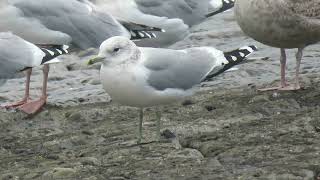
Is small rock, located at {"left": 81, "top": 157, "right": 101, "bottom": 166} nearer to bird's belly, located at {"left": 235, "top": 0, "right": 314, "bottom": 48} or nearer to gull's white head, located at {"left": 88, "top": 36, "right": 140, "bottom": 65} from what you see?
gull's white head, located at {"left": 88, "top": 36, "right": 140, "bottom": 65}

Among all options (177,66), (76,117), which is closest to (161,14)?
(76,117)

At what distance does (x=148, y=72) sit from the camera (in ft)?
18.1

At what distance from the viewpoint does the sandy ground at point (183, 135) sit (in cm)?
485

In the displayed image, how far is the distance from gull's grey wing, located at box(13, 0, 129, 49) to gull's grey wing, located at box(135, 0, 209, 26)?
0.44 metres

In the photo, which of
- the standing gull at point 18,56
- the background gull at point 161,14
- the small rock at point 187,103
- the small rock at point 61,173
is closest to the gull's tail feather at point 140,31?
the background gull at point 161,14

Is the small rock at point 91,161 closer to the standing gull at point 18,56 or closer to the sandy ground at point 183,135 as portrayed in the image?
the sandy ground at point 183,135

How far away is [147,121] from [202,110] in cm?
48

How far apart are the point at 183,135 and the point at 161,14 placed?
303cm

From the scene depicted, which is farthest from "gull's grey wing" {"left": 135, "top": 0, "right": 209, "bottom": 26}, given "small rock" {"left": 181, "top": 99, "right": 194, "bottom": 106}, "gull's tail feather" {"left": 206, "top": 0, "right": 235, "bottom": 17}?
"small rock" {"left": 181, "top": 99, "right": 194, "bottom": 106}

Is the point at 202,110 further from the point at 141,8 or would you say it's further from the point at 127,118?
the point at 141,8

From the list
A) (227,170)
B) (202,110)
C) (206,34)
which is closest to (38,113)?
(202,110)

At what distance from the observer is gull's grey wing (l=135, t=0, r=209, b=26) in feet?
27.9

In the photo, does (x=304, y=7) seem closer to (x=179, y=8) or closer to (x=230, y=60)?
(x=230, y=60)

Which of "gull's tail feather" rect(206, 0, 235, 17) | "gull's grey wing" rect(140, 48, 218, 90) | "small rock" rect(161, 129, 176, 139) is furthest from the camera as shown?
"gull's tail feather" rect(206, 0, 235, 17)
